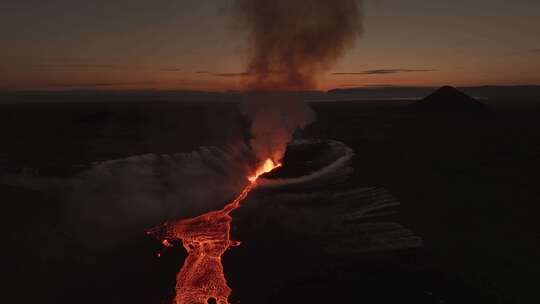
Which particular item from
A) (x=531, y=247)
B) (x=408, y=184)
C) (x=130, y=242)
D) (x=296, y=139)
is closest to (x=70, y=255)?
(x=130, y=242)

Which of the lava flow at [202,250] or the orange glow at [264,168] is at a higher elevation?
the orange glow at [264,168]

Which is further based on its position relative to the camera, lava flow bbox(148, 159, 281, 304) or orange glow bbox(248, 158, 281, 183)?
orange glow bbox(248, 158, 281, 183)

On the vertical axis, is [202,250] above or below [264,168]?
below

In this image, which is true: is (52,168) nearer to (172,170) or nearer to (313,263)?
(172,170)

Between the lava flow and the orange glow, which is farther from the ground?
the orange glow

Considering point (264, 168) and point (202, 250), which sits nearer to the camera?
point (202, 250)

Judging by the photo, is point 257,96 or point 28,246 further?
point 257,96

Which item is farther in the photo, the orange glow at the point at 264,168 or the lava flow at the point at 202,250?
the orange glow at the point at 264,168

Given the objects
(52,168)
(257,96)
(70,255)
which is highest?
(257,96)
